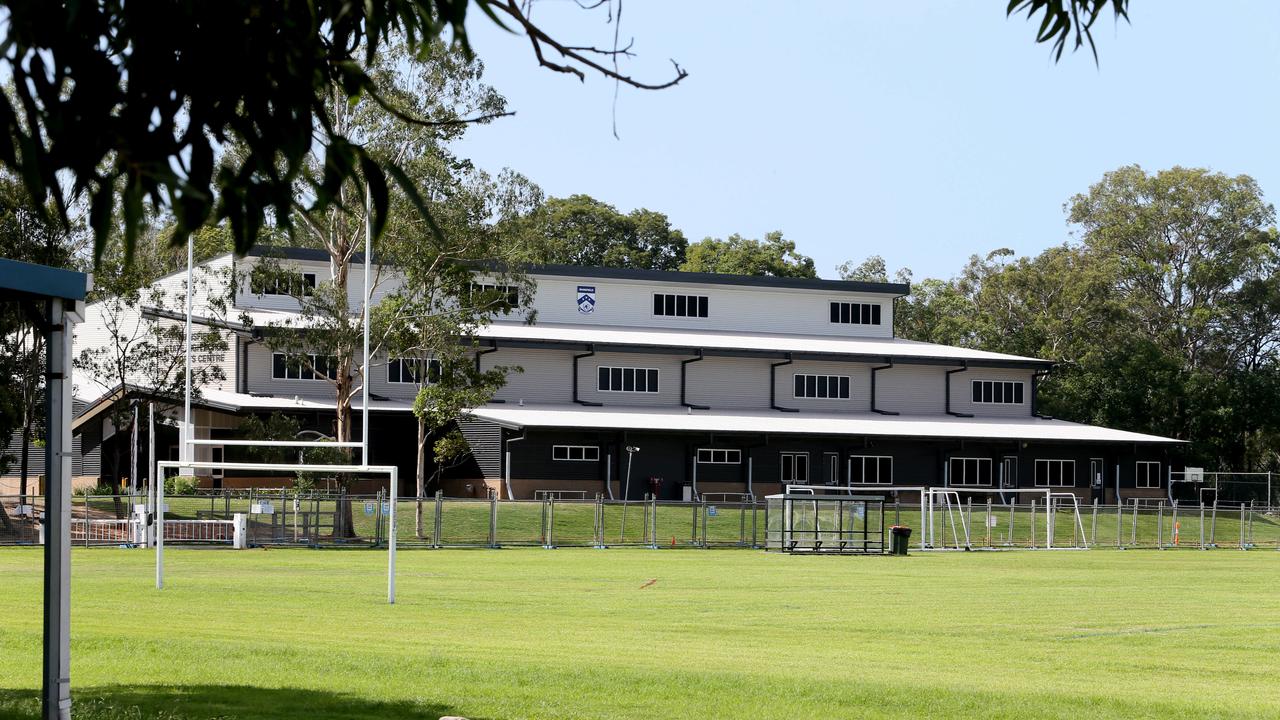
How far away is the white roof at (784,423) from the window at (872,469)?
160cm

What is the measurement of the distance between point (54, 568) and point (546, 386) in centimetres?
5785

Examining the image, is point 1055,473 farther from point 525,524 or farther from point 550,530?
point 550,530

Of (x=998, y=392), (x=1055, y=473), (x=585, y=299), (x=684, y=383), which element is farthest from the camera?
(x=998, y=392)

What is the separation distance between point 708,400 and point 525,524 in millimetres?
20092

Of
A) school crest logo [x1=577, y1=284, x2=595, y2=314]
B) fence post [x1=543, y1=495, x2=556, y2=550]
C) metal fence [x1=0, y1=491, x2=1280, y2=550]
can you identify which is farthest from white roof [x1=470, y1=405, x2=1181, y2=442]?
fence post [x1=543, y1=495, x2=556, y2=550]

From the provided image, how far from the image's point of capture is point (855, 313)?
78.4 meters

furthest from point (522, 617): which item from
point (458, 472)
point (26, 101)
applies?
point (458, 472)

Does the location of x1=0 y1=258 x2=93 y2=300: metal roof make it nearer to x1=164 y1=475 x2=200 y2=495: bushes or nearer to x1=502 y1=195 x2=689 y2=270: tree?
x1=164 y1=475 x2=200 y2=495: bushes

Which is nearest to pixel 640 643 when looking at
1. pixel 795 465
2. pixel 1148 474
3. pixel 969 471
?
pixel 795 465

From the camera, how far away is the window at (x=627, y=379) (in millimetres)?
68312

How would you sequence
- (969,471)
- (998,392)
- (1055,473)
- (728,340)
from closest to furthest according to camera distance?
(969,471) → (1055,473) → (728,340) → (998,392)

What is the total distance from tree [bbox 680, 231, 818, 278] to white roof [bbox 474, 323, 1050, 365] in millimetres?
24858

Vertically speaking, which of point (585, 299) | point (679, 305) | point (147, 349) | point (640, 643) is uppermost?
point (585, 299)

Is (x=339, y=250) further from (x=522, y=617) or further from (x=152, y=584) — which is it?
(x=522, y=617)
